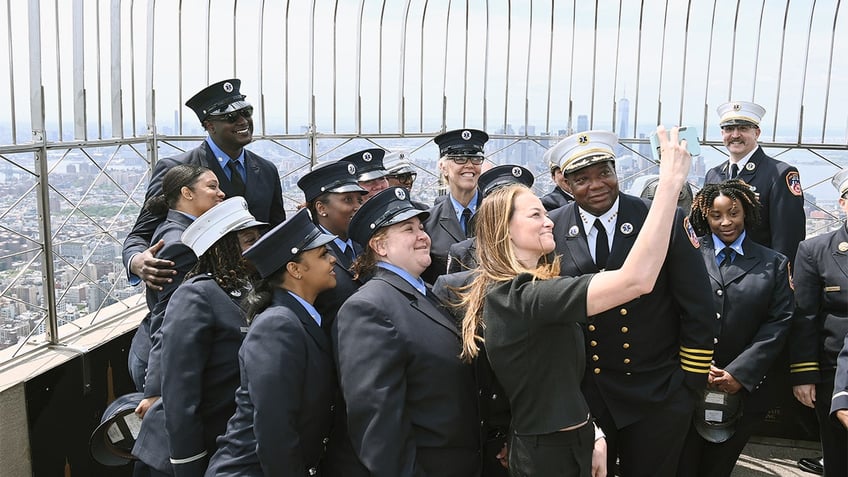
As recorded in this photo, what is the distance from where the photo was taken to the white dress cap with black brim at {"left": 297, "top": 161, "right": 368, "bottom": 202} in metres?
3.29

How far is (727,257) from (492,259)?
1813 mm

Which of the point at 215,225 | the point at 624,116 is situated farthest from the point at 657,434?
the point at 624,116

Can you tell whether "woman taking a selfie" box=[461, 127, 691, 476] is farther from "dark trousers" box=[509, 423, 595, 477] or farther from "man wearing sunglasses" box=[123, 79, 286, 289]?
"man wearing sunglasses" box=[123, 79, 286, 289]

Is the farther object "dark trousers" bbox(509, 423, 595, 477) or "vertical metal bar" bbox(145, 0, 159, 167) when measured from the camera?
"vertical metal bar" bbox(145, 0, 159, 167)

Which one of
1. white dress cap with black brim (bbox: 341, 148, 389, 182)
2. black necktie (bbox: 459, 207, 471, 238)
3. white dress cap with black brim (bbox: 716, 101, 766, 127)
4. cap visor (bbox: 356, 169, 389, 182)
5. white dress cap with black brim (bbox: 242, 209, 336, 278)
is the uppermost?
white dress cap with black brim (bbox: 716, 101, 766, 127)

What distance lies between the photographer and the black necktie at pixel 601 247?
2.97 m

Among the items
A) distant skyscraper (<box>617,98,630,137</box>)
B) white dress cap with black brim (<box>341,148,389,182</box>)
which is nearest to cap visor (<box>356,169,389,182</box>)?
white dress cap with black brim (<box>341,148,389,182</box>)

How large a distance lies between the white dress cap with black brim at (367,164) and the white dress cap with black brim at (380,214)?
0.97 m

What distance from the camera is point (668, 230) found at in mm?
1973

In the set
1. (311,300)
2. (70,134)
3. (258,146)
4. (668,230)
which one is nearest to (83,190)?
(70,134)

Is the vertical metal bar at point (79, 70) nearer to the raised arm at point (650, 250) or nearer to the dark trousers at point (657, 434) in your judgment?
the dark trousers at point (657, 434)

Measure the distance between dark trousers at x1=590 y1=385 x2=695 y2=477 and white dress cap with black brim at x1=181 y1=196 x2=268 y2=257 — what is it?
154 cm

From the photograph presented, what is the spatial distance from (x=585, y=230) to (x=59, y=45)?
10.5 ft

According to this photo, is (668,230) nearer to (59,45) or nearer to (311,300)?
(311,300)
